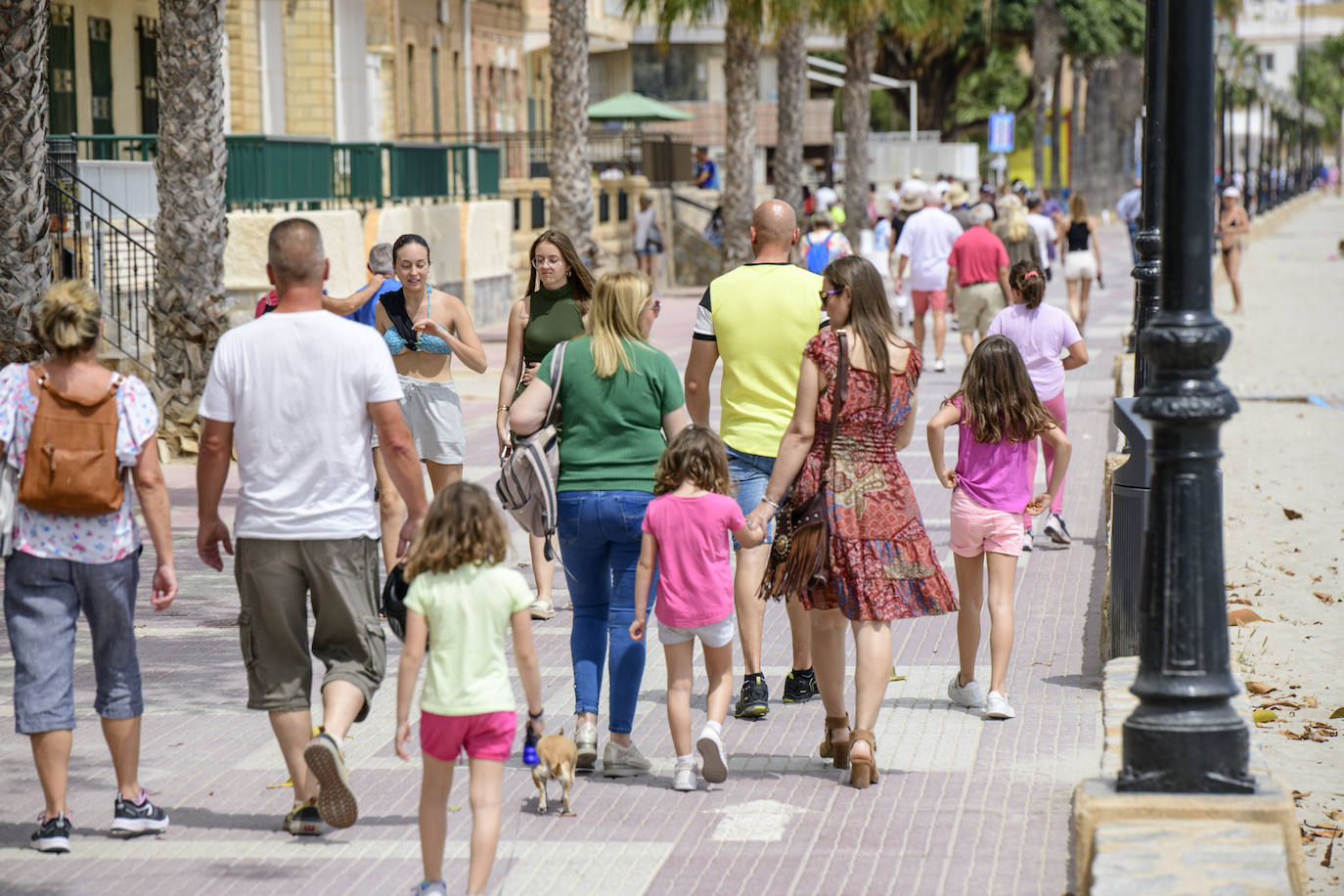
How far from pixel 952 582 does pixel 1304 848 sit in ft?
13.5

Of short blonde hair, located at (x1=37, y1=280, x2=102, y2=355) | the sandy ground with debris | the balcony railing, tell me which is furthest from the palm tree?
short blonde hair, located at (x1=37, y1=280, x2=102, y2=355)

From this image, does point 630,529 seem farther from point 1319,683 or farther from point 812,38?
point 812,38

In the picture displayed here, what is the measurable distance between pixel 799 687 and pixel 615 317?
6.28 feet

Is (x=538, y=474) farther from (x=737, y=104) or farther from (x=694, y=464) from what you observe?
(x=737, y=104)

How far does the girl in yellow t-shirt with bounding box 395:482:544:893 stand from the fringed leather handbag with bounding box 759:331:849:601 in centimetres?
153

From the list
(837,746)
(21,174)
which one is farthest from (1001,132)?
(837,746)

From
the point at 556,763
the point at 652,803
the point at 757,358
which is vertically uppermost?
the point at 757,358

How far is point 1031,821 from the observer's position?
→ 5719 mm

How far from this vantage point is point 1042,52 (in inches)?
2375

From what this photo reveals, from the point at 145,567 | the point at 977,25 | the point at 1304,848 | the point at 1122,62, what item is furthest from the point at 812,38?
the point at 1304,848

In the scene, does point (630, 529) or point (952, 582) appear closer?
point (630, 529)

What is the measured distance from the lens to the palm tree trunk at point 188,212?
558 inches

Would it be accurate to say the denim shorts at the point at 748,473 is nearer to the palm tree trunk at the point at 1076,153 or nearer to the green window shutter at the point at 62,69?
the green window shutter at the point at 62,69

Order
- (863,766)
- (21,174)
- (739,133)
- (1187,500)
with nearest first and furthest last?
1. (1187,500)
2. (863,766)
3. (21,174)
4. (739,133)
